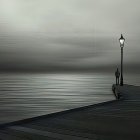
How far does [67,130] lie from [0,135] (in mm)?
1850

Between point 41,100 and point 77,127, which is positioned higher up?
point 77,127

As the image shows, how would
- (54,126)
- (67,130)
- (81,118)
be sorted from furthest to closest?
1. (81,118)
2. (54,126)
3. (67,130)

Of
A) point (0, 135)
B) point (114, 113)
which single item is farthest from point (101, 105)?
point (0, 135)

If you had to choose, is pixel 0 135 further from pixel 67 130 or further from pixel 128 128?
pixel 128 128

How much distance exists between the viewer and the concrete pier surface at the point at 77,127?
7316 millimetres

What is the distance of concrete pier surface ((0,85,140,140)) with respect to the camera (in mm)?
7316

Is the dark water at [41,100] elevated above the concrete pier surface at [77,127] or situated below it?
below

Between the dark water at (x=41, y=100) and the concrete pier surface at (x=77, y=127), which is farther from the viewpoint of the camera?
the dark water at (x=41, y=100)

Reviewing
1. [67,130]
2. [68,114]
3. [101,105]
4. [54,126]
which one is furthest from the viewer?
[101,105]

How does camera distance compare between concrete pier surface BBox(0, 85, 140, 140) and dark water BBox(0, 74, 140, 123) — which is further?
dark water BBox(0, 74, 140, 123)

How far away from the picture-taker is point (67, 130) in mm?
8062

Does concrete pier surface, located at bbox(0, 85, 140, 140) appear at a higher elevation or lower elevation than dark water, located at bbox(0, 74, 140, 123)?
higher

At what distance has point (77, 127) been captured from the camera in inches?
335

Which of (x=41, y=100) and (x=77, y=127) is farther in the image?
(x=41, y=100)
